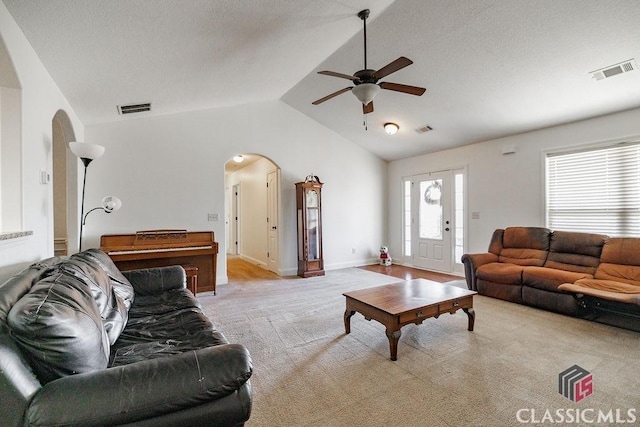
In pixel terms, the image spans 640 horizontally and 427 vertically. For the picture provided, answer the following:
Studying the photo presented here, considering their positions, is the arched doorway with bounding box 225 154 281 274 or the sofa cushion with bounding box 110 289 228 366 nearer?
the sofa cushion with bounding box 110 289 228 366

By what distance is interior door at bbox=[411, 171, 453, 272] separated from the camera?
5.78 meters

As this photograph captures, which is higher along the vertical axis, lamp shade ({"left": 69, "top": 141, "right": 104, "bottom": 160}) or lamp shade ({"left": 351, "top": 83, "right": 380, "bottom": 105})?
lamp shade ({"left": 351, "top": 83, "right": 380, "bottom": 105})

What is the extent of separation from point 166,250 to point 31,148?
2.11 metres

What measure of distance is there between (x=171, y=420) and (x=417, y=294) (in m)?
2.29

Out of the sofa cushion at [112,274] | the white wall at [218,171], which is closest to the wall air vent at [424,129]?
the white wall at [218,171]

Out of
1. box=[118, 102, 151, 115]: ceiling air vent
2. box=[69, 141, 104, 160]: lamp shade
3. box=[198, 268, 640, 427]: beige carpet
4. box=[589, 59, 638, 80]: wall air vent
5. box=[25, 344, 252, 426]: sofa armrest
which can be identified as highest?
box=[589, 59, 638, 80]: wall air vent

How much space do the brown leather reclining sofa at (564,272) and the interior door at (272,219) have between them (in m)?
3.43

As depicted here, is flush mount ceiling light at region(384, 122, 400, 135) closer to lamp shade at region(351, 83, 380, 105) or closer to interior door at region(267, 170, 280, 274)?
interior door at region(267, 170, 280, 274)

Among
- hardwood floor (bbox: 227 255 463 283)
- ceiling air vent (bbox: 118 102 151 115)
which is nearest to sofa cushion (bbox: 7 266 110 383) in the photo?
ceiling air vent (bbox: 118 102 151 115)

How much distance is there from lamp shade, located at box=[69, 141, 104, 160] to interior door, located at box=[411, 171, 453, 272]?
543 centimetres

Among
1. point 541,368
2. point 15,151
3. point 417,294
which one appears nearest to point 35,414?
point 15,151

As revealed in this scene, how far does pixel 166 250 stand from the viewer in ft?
13.4

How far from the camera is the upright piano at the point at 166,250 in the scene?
3.95 m

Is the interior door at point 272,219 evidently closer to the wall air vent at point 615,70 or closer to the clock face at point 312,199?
the clock face at point 312,199
